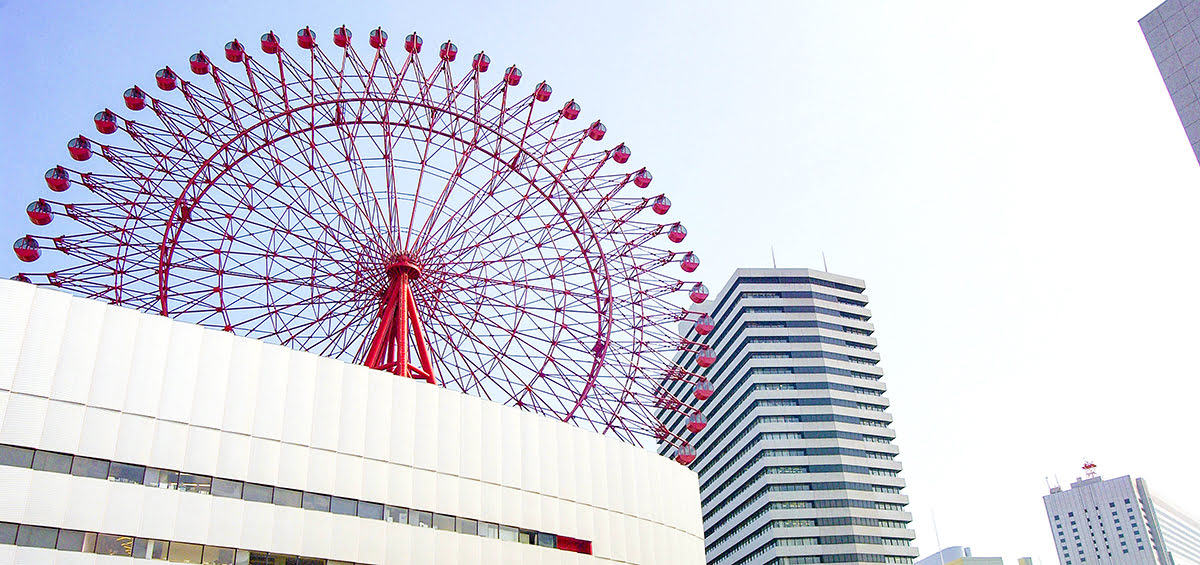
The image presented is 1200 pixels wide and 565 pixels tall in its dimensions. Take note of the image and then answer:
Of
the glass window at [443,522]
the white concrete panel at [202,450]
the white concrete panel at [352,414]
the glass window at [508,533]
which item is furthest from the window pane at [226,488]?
the glass window at [508,533]

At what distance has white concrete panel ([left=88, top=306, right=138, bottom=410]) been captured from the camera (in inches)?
1029

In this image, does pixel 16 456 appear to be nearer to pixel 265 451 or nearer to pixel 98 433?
pixel 98 433

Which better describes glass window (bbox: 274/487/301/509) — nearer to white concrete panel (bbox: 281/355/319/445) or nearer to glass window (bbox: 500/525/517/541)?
white concrete panel (bbox: 281/355/319/445)

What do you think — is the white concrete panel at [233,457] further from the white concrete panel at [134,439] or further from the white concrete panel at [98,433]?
the white concrete panel at [98,433]

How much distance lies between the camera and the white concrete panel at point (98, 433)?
83.3 ft

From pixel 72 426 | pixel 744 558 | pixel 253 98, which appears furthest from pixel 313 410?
pixel 744 558

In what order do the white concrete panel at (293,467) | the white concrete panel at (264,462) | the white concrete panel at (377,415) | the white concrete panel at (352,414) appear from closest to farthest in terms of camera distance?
the white concrete panel at (264,462) < the white concrete panel at (293,467) < the white concrete panel at (352,414) < the white concrete panel at (377,415)

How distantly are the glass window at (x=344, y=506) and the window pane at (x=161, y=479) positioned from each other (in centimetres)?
460

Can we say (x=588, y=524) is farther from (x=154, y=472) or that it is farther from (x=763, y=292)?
(x=763, y=292)

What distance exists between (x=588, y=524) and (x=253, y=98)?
1950 centimetres

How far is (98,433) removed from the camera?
25.7 m

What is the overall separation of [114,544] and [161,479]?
1.99 metres

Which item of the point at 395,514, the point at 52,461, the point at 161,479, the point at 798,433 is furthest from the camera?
the point at 798,433

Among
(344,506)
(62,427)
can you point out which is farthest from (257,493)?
(62,427)
